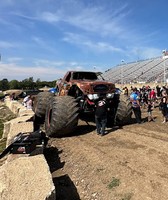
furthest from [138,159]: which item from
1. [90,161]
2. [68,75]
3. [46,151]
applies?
[68,75]

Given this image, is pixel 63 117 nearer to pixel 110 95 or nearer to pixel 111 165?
pixel 110 95

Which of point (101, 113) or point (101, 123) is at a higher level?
point (101, 113)

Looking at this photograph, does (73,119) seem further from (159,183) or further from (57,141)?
(159,183)

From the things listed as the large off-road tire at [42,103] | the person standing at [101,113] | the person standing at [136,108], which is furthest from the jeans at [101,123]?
the large off-road tire at [42,103]

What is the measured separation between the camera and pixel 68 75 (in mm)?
11992

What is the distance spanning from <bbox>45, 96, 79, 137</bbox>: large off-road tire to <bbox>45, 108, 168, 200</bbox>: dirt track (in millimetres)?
346

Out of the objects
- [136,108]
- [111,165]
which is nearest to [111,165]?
[111,165]

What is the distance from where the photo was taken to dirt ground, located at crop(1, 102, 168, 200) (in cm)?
539

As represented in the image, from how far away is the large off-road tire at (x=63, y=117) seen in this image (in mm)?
9508

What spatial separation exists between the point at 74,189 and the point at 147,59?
59740 mm

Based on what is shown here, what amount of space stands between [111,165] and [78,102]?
437 centimetres

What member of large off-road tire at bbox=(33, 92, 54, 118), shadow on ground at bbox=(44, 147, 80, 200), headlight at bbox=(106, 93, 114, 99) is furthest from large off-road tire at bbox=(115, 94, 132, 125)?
large off-road tire at bbox=(33, 92, 54, 118)

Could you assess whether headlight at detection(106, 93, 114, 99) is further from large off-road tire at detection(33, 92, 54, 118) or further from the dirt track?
large off-road tire at detection(33, 92, 54, 118)

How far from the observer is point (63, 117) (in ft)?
31.2
